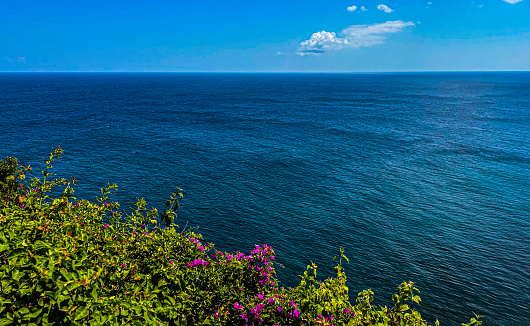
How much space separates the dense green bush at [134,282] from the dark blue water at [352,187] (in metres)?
28.0

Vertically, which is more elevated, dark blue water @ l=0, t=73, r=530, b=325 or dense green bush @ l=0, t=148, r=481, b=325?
dense green bush @ l=0, t=148, r=481, b=325

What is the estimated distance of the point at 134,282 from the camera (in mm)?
10539

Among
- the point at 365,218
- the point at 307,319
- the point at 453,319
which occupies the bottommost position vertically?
the point at 453,319

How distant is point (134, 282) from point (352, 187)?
57.7 meters

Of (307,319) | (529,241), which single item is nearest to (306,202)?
(529,241)

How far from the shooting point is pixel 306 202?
58281 mm

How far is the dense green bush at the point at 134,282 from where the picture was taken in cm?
725

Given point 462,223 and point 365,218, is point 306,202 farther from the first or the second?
point 462,223

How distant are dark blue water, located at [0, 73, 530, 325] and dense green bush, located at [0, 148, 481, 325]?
28.0 metres

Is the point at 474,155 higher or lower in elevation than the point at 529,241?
higher

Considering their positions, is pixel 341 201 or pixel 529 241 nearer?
pixel 529 241

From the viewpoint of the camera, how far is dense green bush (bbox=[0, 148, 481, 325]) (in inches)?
285

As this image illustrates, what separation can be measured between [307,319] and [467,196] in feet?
198

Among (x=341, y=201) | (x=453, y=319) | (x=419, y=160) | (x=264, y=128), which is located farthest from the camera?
(x=264, y=128)
